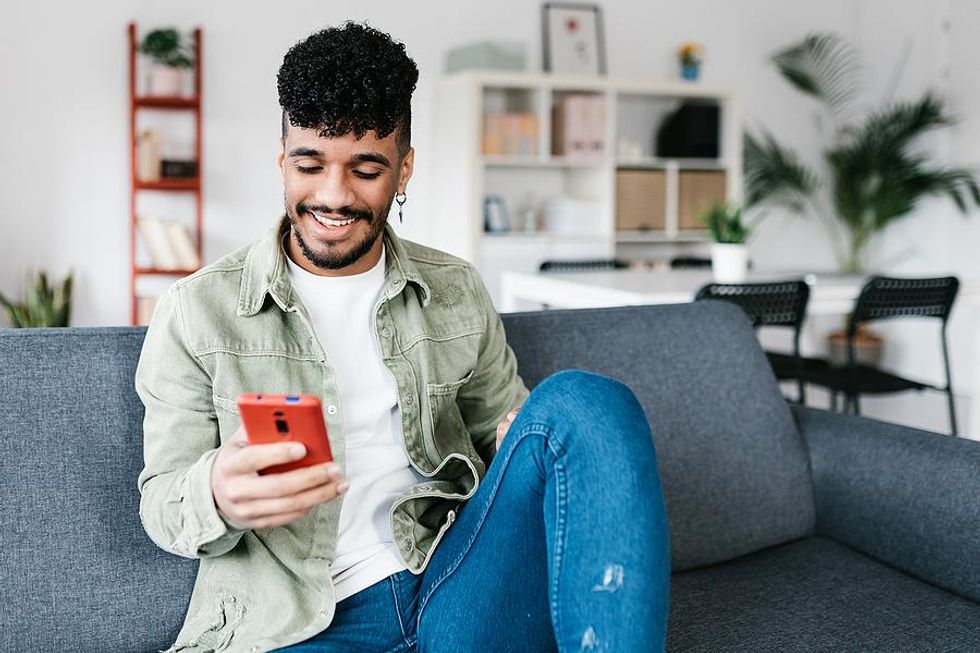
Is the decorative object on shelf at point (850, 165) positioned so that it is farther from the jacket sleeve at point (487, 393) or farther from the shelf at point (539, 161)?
the jacket sleeve at point (487, 393)

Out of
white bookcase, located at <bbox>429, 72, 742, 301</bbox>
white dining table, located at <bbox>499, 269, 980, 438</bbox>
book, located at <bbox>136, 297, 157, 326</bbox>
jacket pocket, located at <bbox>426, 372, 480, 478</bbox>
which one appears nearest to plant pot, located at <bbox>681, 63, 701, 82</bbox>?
white bookcase, located at <bbox>429, 72, 742, 301</bbox>

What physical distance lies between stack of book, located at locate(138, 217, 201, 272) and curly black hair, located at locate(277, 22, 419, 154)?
3.47 m

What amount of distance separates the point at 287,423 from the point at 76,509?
544 mm

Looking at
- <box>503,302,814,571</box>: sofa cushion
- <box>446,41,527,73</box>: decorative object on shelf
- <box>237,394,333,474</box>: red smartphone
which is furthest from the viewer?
<box>446,41,527,73</box>: decorative object on shelf

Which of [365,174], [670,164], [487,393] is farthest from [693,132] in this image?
[365,174]

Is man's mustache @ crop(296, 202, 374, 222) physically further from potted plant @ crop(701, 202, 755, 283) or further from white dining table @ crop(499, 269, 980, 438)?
potted plant @ crop(701, 202, 755, 283)

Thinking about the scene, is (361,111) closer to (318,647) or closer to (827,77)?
(318,647)

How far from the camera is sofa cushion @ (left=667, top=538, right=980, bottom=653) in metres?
1.49

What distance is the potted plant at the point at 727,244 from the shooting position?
3.60m

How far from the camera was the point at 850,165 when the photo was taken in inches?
232

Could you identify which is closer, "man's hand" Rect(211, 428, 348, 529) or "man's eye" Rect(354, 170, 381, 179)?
"man's hand" Rect(211, 428, 348, 529)

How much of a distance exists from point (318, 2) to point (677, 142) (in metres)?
1.98

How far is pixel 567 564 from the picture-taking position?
3.69 feet

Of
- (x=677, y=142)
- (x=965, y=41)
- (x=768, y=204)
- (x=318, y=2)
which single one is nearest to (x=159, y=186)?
(x=318, y=2)
